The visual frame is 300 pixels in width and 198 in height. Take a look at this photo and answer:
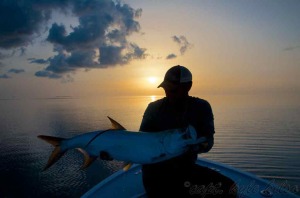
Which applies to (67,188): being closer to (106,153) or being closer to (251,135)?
(106,153)

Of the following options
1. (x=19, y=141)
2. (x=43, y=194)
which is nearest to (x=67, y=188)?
(x=43, y=194)

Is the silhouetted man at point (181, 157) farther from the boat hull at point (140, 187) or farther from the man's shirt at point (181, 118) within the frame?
the boat hull at point (140, 187)

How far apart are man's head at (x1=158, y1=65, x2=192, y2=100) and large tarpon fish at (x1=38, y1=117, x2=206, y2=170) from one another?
124 centimetres

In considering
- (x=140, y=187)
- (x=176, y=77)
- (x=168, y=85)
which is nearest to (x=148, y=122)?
(x=168, y=85)

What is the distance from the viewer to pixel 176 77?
5.04 meters

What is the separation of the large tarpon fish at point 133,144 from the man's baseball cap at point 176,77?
132 cm

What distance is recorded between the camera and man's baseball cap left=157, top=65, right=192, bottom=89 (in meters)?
5.03

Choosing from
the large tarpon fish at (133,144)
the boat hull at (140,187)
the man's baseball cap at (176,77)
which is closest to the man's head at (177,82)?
the man's baseball cap at (176,77)

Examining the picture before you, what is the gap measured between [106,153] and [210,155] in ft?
67.3

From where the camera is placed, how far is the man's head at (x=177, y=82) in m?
5.04

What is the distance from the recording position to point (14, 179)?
64.0 feet

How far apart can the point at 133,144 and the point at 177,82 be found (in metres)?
1.73

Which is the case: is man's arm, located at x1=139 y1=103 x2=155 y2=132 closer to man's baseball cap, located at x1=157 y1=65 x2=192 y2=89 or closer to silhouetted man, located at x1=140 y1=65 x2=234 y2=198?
silhouetted man, located at x1=140 y1=65 x2=234 y2=198

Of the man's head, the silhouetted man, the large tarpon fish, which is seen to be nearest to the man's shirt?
the silhouetted man
